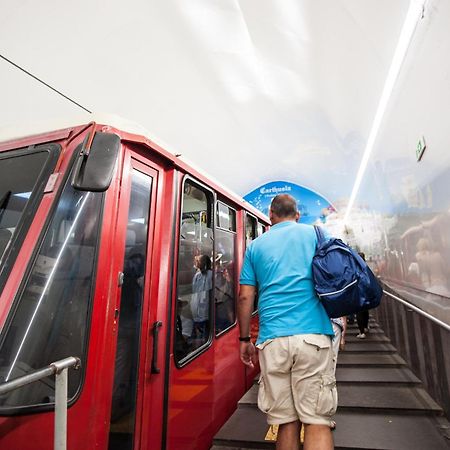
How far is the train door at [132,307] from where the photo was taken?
1.53 meters

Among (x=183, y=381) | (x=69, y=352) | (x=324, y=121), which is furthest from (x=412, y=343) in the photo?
(x=69, y=352)

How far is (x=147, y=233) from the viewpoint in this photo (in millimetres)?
1861

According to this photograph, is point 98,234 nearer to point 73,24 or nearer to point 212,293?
point 212,293

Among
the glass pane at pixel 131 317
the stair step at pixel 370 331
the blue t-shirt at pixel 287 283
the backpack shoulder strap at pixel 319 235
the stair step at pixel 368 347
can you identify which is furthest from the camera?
the stair step at pixel 370 331

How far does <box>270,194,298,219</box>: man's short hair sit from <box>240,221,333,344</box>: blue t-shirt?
129mm

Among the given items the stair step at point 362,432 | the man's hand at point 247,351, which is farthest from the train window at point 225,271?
the stair step at point 362,432

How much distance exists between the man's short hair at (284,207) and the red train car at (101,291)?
0.68 meters

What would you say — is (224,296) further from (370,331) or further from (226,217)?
(370,331)

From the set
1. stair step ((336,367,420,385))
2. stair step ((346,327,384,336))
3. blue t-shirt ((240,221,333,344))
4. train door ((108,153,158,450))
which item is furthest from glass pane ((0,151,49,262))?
stair step ((346,327,384,336))

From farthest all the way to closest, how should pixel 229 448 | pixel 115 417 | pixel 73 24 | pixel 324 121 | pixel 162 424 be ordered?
1. pixel 324 121
2. pixel 73 24
3. pixel 229 448
4. pixel 162 424
5. pixel 115 417

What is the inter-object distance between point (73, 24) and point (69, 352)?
3150 mm

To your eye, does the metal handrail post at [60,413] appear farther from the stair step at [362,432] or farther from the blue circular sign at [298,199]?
the blue circular sign at [298,199]

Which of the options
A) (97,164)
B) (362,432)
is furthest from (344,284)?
(362,432)

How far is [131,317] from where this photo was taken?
1.67m
